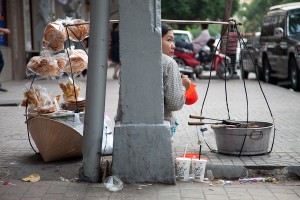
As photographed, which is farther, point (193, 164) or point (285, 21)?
point (285, 21)

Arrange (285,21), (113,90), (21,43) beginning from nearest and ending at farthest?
(113,90) < (285,21) < (21,43)

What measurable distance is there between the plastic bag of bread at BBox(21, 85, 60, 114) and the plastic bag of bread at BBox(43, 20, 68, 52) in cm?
48

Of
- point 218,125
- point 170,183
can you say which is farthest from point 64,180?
point 218,125

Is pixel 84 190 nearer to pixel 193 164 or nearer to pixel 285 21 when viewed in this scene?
pixel 193 164

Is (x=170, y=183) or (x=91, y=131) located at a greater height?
(x=91, y=131)

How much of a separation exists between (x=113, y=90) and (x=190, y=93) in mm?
8476

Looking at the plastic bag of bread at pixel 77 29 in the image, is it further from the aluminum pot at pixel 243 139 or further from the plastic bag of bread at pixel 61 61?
the aluminum pot at pixel 243 139

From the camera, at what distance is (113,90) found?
564 inches

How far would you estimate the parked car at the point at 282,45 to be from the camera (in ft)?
48.2

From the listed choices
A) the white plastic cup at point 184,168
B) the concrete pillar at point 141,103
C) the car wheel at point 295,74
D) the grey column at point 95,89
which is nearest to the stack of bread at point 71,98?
the grey column at point 95,89

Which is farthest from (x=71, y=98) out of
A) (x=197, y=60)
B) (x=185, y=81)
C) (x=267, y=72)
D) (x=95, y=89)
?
(x=197, y=60)

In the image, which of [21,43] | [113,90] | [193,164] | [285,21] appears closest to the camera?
[193,164]

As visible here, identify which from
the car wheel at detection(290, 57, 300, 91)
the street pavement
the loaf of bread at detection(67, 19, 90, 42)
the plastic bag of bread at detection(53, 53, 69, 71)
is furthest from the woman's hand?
the car wheel at detection(290, 57, 300, 91)

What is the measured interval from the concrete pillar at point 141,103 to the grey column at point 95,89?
7.0 inches
